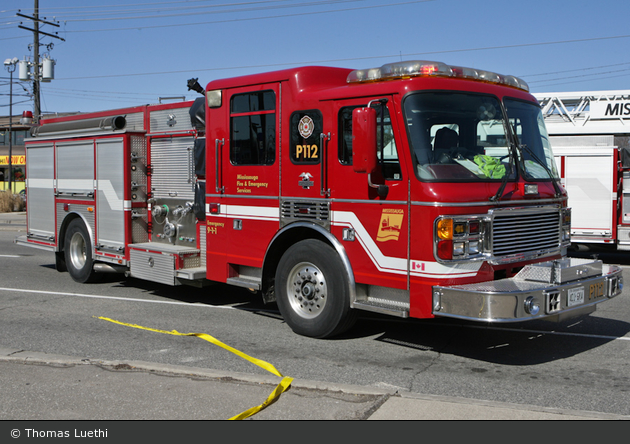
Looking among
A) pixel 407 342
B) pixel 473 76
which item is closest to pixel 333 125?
pixel 473 76

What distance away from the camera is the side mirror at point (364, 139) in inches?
228

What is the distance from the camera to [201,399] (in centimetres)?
473

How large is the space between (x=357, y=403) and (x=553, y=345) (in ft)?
9.55

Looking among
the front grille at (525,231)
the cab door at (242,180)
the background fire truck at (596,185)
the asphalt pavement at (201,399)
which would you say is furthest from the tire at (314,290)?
the background fire truck at (596,185)

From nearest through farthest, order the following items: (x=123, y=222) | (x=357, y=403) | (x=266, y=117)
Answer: (x=357, y=403)
(x=266, y=117)
(x=123, y=222)

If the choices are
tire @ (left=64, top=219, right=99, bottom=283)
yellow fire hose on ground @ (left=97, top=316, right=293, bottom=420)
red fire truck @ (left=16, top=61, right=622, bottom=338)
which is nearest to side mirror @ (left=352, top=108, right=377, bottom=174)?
red fire truck @ (left=16, top=61, right=622, bottom=338)

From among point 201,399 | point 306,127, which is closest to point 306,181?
point 306,127

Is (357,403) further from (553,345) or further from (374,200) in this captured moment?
(553,345)

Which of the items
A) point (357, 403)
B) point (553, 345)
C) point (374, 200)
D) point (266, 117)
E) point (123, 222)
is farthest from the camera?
point (123, 222)

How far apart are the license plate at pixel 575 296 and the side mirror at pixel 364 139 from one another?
211 cm

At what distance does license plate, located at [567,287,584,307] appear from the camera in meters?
5.79

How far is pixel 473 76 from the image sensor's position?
6.36 meters

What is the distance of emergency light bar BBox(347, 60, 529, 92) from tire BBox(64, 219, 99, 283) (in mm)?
5962

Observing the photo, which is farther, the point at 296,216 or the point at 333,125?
the point at 296,216
